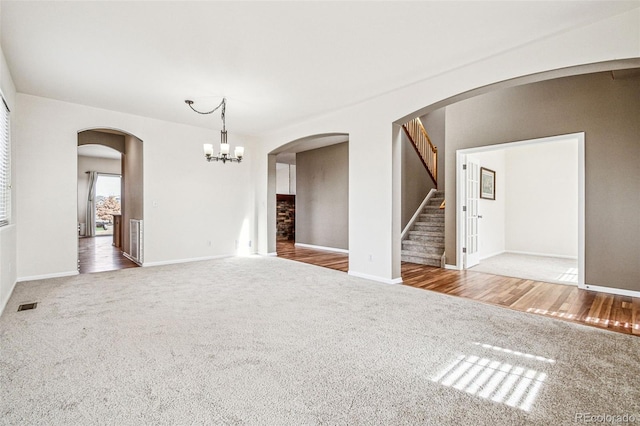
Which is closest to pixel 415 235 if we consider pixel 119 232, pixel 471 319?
pixel 471 319

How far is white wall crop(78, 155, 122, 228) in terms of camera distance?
444 inches

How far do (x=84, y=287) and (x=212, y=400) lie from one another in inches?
148

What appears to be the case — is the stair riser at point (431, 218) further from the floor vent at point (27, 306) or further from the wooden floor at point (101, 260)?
the floor vent at point (27, 306)

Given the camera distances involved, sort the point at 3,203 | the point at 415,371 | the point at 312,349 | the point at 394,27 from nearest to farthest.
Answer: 1. the point at 415,371
2. the point at 312,349
3. the point at 394,27
4. the point at 3,203

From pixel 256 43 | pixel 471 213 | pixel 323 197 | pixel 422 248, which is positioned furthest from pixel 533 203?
pixel 256 43

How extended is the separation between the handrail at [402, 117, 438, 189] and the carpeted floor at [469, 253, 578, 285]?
262 cm

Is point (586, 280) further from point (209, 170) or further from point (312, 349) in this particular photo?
point (209, 170)

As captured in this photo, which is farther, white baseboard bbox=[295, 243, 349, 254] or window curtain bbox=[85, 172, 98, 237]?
window curtain bbox=[85, 172, 98, 237]

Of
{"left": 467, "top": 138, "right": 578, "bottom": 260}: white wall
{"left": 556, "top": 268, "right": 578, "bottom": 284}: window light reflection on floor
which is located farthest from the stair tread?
{"left": 556, "top": 268, "right": 578, "bottom": 284}: window light reflection on floor

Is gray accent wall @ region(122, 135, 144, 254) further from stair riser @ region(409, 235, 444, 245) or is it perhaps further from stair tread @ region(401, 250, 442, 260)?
stair riser @ region(409, 235, 444, 245)

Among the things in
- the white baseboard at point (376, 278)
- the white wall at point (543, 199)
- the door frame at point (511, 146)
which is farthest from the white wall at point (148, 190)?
the white wall at point (543, 199)

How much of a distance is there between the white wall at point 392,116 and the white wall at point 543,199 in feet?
11.4

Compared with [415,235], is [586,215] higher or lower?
higher

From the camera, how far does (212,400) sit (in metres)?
1.83
